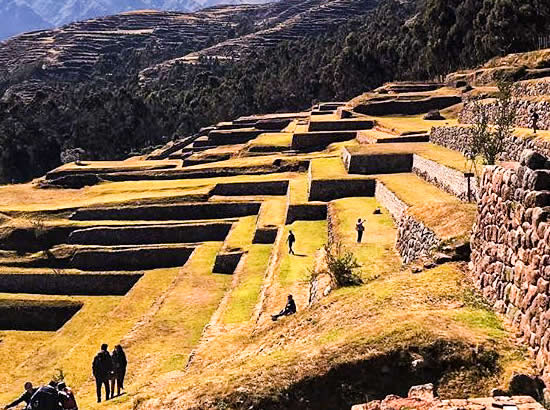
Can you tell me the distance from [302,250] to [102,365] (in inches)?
385

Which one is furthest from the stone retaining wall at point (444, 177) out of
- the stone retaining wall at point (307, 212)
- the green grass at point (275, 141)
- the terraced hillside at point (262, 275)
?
the green grass at point (275, 141)

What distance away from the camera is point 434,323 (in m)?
8.15

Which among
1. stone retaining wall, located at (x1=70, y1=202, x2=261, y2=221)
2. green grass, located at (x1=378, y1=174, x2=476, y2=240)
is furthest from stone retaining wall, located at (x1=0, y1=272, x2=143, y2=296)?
green grass, located at (x1=378, y1=174, x2=476, y2=240)

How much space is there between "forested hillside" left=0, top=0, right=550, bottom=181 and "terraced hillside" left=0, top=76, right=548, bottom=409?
39.2 ft

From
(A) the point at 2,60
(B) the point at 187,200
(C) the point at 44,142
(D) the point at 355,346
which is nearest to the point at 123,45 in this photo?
(A) the point at 2,60

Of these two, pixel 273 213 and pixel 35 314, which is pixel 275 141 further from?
pixel 35 314

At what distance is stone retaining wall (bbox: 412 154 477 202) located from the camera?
734 inches

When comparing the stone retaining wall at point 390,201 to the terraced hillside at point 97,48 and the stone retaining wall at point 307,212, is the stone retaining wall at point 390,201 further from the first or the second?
the terraced hillside at point 97,48

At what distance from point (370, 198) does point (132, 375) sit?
13.4 m

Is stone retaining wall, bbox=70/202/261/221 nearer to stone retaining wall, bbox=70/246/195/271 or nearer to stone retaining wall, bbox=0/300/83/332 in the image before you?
stone retaining wall, bbox=70/246/195/271

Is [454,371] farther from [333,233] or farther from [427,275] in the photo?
[333,233]

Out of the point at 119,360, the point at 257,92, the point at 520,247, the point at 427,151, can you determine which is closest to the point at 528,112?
the point at 427,151

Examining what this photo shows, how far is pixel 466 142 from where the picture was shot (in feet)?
77.6

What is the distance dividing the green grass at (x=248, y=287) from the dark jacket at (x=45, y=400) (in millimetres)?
7696
